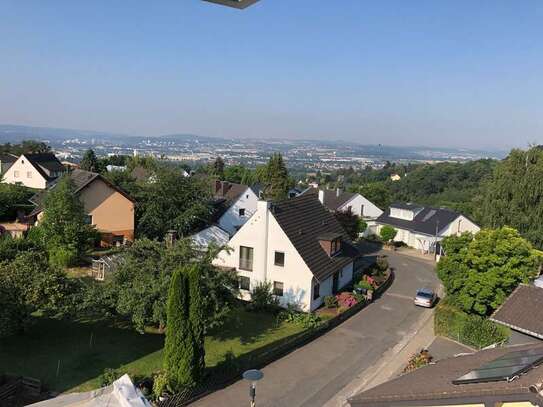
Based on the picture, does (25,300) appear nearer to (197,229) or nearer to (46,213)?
(46,213)

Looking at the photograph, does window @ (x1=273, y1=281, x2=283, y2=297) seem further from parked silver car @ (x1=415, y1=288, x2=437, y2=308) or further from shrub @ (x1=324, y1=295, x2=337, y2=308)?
parked silver car @ (x1=415, y1=288, x2=437, y2=308)

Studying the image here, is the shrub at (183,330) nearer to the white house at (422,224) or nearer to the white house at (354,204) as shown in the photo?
the white house at (422,224)

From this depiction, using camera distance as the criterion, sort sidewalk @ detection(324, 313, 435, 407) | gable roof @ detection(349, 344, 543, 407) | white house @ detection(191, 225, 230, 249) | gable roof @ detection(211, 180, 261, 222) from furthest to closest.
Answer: gable roof @ detection(211, 180, 261, 222)
white house @ detection(191, 225, 230, 249)
sidewalk @ detection(324, 313, 435, 407)
gable roof @ detection(349, 344, 543, 407)

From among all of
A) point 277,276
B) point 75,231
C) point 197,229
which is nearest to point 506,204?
point 277,276

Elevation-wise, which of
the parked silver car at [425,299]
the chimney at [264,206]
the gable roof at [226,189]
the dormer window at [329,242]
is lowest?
the parked silver car at [425,299]

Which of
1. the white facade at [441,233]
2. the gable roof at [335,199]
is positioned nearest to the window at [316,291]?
the white facade at [441,233]

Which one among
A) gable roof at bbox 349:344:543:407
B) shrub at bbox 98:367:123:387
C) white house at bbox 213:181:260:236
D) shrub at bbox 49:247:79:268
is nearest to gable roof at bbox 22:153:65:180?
white house at bbox 213:181:260:236
